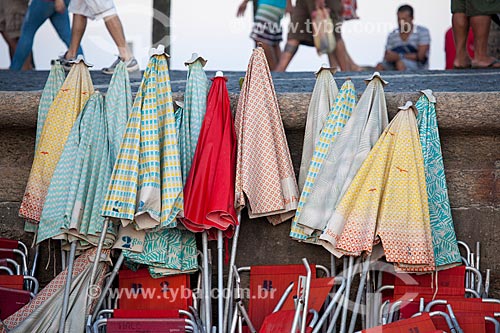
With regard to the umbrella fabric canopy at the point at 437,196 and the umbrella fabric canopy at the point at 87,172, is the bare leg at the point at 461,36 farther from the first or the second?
the umbrella fabric canopy at the point at 87,172

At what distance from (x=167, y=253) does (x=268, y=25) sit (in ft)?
10.8

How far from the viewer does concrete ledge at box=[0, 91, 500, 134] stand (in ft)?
18.6

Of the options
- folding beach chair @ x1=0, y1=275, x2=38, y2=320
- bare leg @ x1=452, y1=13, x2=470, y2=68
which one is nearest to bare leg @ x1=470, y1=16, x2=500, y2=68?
bare leg @ x1=452, y1=13, x2=470, y2=68

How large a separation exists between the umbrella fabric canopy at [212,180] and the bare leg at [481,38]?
2.70 m

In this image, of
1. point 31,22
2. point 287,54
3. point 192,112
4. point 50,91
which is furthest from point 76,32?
point 192,112

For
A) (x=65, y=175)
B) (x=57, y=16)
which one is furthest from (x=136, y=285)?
(x=57, y=16)

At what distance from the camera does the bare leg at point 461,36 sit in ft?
25.2

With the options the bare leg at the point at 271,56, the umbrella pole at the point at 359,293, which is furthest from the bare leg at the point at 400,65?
the umbrella pole at the point at 359,293

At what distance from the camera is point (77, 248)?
5.54 m

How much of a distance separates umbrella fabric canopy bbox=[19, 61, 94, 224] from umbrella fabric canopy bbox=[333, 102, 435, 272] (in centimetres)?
138

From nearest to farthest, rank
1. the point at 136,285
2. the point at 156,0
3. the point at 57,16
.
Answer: the point at 136,285
the point at 57,16
the point at 156,0

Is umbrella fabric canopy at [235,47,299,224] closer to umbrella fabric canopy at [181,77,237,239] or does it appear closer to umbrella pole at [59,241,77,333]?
umbrella fabric canopy at [181,77,237,239]

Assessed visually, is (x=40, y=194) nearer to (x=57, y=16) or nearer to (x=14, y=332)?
(x=14, y=332)

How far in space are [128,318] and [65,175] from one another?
0.75m
